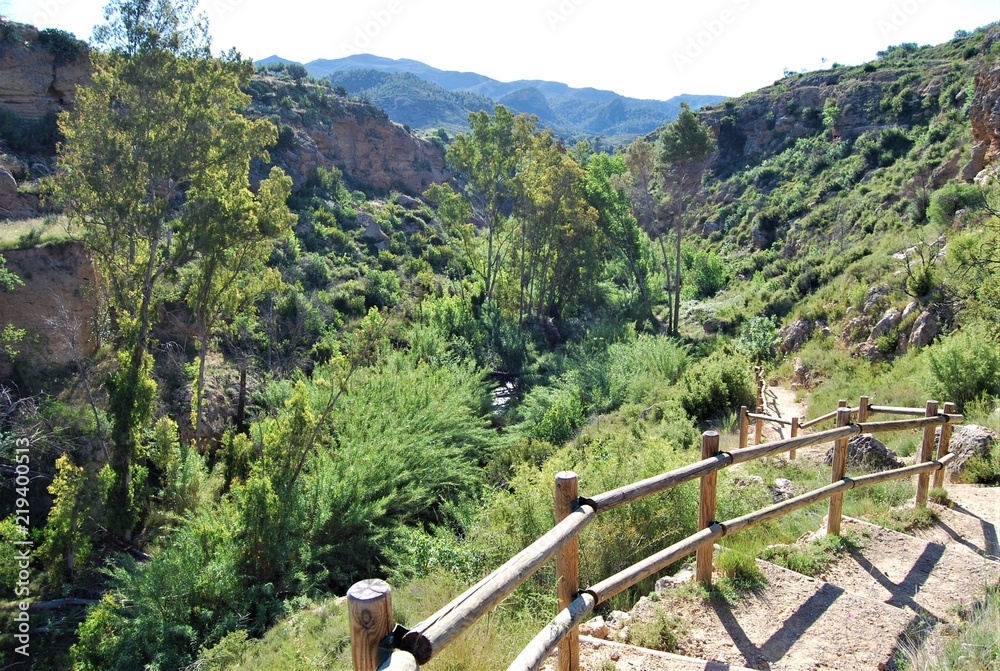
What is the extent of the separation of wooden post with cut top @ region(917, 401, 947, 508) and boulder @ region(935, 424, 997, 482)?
4.06ft

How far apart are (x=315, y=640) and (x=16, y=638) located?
508 cm

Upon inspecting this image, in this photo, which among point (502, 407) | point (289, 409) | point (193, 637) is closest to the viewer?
point (193, 637)

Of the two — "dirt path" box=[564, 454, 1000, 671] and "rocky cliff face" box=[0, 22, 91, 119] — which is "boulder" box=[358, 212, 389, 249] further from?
"dirt path" box=[564, 454, 1000, 671]

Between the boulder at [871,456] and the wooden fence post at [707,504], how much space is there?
→ 12.1ft

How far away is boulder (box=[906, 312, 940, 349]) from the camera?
11498mm

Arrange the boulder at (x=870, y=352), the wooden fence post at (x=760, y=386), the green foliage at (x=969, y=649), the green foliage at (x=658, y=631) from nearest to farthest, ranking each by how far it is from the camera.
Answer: the green foliage at (x=969, y=649) < the green foliage at (x=658, y=631) < the wooden fence post at (x=760, y=386) < the boulder at (x=870, y=352)

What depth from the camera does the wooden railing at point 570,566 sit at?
65.6 inches

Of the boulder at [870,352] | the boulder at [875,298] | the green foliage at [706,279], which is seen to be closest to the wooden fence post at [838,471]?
the boulder at [870,352]

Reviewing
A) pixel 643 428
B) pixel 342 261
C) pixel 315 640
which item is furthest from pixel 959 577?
pixel 342 261

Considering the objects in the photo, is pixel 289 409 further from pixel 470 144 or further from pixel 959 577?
pixel 470 144

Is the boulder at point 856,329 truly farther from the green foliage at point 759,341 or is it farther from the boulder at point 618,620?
the boulder at point 618,620

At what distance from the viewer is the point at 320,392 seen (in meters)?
12.8

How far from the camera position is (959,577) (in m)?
4.20

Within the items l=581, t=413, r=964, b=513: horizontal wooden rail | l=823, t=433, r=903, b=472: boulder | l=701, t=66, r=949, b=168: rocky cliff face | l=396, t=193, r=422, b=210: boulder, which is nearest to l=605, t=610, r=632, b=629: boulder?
l=581, t=413, r=964, b=513: horizontal wooden rail
